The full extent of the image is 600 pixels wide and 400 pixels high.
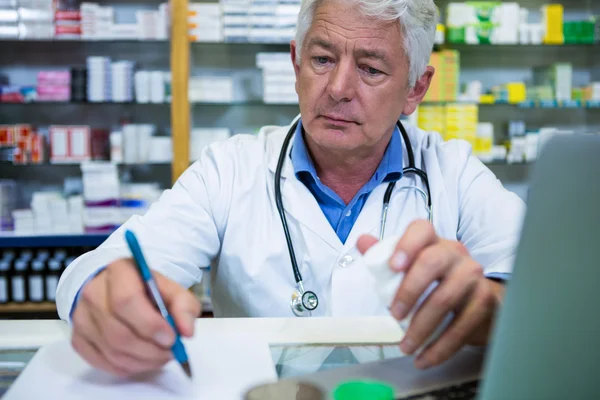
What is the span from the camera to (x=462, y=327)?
2.49 feet

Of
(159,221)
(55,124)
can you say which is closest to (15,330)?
(159,221)

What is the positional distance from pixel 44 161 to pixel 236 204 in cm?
263

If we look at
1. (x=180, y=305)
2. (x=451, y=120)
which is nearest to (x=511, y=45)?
(x=451, y=120)

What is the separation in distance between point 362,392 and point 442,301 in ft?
0.70

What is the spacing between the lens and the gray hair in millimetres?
Answer: 1472

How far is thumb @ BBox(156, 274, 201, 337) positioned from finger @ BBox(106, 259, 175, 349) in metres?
0.02

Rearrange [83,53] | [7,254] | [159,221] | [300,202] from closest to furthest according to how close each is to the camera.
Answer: [159,221], [300,202], [7,254], [83,53]

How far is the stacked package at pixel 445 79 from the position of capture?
12.4ft

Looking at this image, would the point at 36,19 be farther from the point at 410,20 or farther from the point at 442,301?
the point at 442,301

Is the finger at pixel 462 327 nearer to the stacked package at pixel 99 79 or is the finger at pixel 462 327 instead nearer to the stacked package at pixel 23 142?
the stacked package at pixel 99 79

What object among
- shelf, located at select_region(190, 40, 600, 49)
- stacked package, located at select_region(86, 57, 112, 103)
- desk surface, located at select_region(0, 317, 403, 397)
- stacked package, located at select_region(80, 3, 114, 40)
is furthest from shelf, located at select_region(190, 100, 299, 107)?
desk surface, located at select_region(0, 317, 403, 397)

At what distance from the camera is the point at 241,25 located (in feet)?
12.2

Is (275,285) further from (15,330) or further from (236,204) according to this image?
(15,330)

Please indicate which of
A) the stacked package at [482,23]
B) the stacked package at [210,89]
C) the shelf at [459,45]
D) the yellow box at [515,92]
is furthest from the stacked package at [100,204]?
the yellow box at [515,92]
